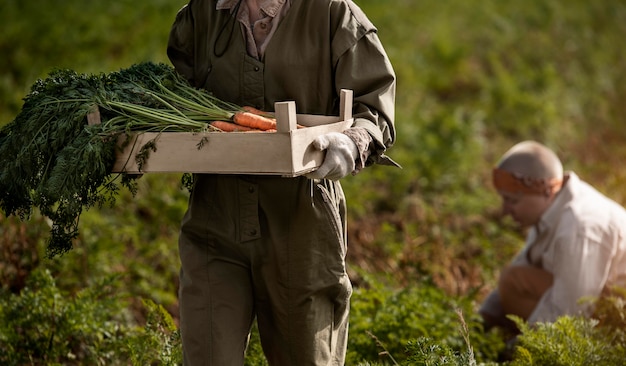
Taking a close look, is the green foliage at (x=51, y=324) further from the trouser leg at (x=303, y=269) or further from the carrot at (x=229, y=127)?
the carrot at (x=229, y=127)

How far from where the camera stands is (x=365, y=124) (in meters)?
3.72

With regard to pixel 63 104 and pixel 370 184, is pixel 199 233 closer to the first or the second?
pixel 63 104

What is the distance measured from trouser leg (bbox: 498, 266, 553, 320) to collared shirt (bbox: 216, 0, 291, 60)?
3187mm

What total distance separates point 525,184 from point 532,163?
0.15 m

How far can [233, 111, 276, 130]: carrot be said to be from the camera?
→ 12.1ft

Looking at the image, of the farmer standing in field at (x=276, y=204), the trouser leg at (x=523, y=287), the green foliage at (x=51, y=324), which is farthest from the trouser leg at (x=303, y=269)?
the trouser leg at (x=523, y=287)

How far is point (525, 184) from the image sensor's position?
21.4 feet

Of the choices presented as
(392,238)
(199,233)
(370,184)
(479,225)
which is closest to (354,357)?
(199,233)

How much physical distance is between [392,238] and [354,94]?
157 inches

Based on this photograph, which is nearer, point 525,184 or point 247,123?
point 247,123

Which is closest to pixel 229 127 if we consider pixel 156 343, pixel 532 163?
pixel 156 343

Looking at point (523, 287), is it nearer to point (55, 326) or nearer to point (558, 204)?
point (558, 204)

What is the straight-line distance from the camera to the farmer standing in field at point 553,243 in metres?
6.04

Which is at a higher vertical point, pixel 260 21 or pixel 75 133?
pixel 260 21
